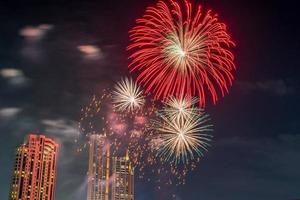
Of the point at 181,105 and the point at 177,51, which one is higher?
the point at 177,51

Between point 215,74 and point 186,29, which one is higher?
point 186,29

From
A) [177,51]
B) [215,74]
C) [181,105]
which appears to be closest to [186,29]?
[177,51]

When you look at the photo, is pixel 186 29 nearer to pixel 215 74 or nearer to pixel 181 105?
pixel 215 74

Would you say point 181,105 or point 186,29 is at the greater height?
point 186,29

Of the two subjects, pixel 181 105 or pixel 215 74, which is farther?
pixel 181 105

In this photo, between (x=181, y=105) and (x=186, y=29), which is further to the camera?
(x=181, y=105)

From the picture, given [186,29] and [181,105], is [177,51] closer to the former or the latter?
[186,29]

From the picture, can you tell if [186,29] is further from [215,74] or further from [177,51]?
[215,74]

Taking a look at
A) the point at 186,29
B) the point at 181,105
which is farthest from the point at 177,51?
the point at 181,105
